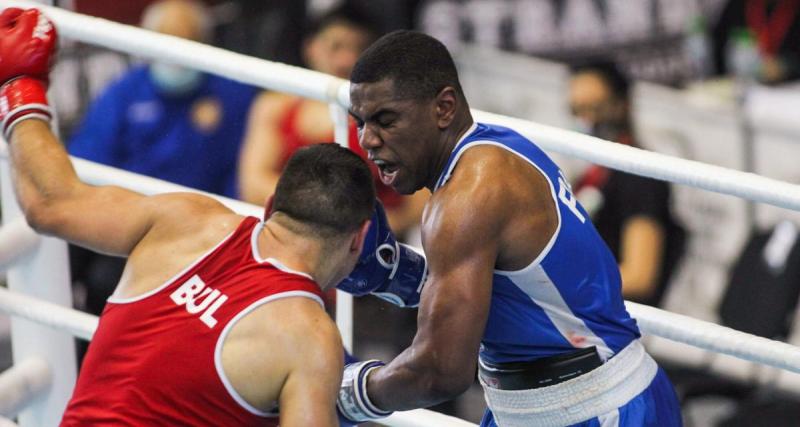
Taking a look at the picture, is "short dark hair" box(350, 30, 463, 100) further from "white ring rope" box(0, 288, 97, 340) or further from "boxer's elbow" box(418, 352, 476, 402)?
"white ring rope" box(0, 288, 97, 340)

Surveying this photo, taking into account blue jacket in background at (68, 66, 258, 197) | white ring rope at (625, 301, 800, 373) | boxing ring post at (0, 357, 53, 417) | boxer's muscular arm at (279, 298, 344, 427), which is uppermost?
boxer's muscular arm at (279, 298, 344, 427)

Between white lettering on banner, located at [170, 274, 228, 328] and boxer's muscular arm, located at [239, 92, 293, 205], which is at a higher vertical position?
white lettering on banner, located at [170, 274, 228, 328]

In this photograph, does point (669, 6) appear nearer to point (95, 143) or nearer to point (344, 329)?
point (95, 143)

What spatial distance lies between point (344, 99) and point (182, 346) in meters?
0.80

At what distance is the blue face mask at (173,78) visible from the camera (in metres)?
5.80

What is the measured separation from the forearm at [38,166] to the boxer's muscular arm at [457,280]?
81 cm

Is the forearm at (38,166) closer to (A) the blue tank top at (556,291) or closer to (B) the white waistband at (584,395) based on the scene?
(A) the blue tank top at (556,291)

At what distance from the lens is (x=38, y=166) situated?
323cm

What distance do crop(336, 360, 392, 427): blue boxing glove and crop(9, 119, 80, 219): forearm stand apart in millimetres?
709

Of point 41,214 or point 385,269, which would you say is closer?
point 41,214

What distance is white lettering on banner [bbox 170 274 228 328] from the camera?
2.90m

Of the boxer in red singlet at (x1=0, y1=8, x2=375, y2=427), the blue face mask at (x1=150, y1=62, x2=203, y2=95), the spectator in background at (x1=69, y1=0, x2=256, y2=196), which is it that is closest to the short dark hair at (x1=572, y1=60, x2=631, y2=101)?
the spectator in background at (x1=69, y1=0, x2=256, y2=196)

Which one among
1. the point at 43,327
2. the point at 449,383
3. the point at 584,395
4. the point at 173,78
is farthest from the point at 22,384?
the point at 173,78

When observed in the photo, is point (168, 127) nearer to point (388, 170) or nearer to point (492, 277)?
point (388, 170)
